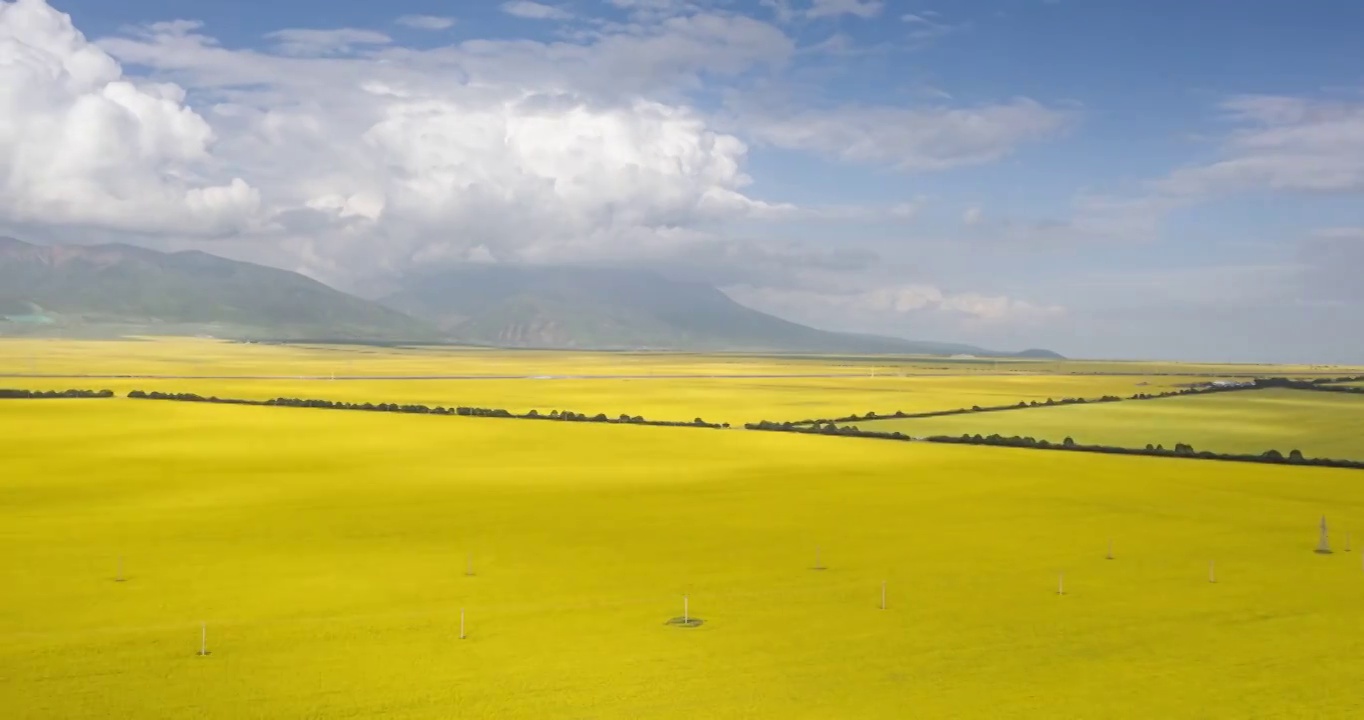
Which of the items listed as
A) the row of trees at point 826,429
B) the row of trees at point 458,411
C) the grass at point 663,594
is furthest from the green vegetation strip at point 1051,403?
the grass at point 663,594

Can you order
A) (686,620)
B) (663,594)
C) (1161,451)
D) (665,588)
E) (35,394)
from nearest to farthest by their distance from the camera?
(686,620) → (663,594) → (665,588) → (1161,451) → (35,394)

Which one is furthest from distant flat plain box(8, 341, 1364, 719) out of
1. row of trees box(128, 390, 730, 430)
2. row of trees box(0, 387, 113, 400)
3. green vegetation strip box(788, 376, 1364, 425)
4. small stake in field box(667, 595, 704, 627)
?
row of trees box(0, 387, 113, 400)

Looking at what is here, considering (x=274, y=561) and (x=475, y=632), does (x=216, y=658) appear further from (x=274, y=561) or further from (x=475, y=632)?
(x=274, y=561)

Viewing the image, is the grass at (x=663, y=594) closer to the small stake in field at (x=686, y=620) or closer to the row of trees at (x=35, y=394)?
the small stake in field at (x=686, y=620)

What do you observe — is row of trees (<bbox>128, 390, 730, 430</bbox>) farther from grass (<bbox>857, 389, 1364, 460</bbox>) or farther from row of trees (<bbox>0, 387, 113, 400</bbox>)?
grass (<bbox>857, 389, 1364, 460</bbox>)

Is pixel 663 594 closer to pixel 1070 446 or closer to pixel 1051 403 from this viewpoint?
pixel 1070 446

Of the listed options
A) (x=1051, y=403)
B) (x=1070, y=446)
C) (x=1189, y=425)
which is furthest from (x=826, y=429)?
(x=1051, y=403)
